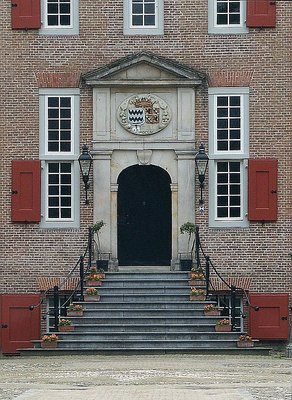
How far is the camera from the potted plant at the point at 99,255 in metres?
32.8

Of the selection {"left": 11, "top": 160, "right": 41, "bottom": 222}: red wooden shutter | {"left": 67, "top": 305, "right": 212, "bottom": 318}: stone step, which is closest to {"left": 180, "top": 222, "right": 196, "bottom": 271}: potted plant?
{"left": 67, "top": 305, "right": 212, "bottom": 318}: stone step

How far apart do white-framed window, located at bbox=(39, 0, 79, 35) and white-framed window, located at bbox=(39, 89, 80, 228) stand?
1360mm

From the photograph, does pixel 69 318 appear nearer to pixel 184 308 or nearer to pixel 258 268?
pixel 184 308

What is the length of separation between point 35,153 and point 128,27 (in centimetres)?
350

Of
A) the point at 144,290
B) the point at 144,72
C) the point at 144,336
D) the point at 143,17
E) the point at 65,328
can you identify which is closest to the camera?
the point at 144,336

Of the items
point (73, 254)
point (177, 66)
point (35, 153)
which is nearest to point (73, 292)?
point (73, 254)

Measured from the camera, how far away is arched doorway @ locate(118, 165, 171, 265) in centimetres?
3391

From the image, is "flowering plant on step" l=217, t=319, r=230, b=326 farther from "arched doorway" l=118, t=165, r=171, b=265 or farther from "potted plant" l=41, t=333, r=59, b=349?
"arched doorway" l=118, t=165, r=171, b=265

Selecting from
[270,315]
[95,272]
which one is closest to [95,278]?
[95,272]

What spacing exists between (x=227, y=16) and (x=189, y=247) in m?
5.24

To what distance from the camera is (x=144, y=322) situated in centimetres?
3033

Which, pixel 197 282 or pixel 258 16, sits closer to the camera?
pixel 197 282

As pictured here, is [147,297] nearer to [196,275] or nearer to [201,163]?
[196,275]

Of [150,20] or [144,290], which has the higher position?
[150,20]
